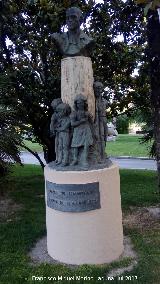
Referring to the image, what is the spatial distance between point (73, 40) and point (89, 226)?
272 centimetres

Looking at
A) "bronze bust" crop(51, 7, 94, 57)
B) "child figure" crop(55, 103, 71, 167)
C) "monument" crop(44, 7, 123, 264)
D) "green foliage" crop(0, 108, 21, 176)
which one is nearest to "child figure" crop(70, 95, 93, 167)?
"monument" crop(44, 7, 123, 264)

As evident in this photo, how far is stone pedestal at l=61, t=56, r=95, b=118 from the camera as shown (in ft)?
19.9

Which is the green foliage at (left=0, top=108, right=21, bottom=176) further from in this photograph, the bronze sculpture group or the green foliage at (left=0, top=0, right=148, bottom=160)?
the bronze sculpture group

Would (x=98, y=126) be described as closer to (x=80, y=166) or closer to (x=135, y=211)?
(x=80, y=166)

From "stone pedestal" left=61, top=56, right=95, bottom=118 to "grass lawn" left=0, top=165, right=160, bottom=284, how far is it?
225cm

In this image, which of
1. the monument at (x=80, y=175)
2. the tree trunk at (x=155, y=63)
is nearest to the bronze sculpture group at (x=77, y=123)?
the monument at (x=80, y=175)

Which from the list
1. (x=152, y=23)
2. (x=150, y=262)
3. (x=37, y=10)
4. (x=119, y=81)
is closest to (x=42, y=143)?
(x=119, y=81)

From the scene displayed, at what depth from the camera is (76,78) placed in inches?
239

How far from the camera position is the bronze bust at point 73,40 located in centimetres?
611

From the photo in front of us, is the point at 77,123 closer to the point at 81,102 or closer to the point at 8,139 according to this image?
the point at 81,102

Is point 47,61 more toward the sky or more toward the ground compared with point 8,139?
more toward the sky

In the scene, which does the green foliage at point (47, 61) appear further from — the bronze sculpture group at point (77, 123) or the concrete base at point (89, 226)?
the concrete base at point (89, 226)

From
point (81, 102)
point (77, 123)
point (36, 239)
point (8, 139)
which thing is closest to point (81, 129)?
point (77, 123)

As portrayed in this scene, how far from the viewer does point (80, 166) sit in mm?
5871
